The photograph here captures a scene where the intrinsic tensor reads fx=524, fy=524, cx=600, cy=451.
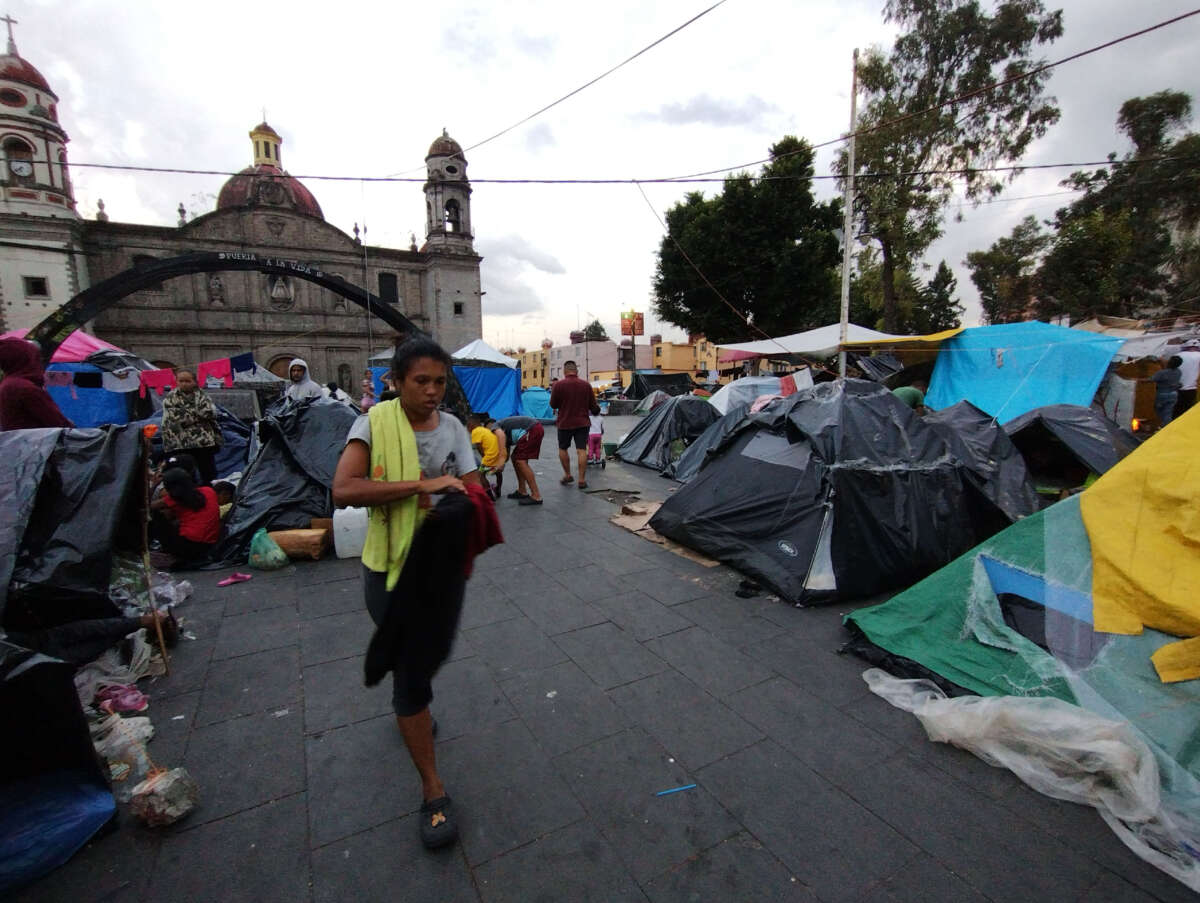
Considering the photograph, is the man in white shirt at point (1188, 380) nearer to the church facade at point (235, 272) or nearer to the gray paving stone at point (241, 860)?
the gray paving stone at point (241, 860)

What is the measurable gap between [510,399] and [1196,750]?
16.4 meters

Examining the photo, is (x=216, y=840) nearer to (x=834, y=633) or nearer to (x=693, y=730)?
(x=693, y=730)

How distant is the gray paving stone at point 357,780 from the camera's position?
6.48 ft

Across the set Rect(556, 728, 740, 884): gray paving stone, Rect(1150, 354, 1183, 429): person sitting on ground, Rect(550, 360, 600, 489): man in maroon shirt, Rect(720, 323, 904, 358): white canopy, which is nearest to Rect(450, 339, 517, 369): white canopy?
Rect(720, 323, 904, 358): white canopy

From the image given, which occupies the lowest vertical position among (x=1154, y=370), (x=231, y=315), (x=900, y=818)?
(x=900, y=818)

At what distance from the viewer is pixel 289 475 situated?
5426mm

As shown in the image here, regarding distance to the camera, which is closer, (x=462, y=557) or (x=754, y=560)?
(x=462, y=557)

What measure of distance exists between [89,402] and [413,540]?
12.7 meters

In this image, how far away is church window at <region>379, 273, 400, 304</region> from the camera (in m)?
32.2

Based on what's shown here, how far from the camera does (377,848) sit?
6.09 feet

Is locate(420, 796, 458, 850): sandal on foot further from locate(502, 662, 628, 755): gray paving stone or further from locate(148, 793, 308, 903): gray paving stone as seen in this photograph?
locate(502, 662, 628, 755): gray paving stone

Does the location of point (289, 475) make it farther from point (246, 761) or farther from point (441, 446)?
point (441, 446)

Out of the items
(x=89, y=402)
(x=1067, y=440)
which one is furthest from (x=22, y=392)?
(x=1067, y=440)

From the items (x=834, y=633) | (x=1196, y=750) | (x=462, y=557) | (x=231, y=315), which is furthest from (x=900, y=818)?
(x=231, y=315)
